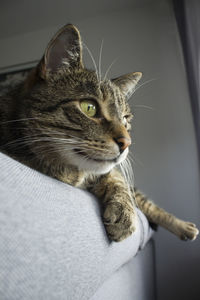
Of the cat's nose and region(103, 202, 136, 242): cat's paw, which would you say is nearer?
region(103, 202, 136, 242): cat's paw

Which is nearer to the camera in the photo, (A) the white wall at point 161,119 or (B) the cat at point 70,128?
(B) the cat at point 70,128

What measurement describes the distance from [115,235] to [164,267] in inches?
57.7

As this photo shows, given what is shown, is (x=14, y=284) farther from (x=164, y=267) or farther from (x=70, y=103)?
(x=164, y=267)

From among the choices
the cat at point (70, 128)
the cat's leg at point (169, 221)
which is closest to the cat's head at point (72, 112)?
the cat at point (70, 128)

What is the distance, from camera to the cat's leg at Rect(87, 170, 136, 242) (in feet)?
1.50

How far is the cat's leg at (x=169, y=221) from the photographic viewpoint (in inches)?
39.6

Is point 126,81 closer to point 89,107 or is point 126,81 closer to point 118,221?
point 89,107

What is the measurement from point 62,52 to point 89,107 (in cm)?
18

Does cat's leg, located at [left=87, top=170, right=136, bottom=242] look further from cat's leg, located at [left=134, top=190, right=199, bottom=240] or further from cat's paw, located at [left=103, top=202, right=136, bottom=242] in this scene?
cat's leg, located at [left=134, top=190, right=199, bottom=240]

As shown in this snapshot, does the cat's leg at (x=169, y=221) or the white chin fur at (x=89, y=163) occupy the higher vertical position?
the white chin fur at (x=89, y=163)

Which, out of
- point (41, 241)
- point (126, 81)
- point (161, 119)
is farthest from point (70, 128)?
point (161, 119)

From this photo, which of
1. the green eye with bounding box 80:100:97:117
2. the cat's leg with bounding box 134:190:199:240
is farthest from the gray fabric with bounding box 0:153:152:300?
the cat's leg with bounding box 134:190:199:240

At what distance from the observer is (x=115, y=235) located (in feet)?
1.49

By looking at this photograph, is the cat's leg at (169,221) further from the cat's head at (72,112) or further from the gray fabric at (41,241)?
the gray fabric at (41,241)
